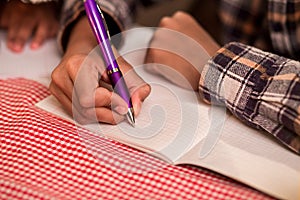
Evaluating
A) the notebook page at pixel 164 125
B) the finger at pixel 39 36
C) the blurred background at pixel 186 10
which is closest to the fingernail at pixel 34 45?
the finger at pixel 39 36

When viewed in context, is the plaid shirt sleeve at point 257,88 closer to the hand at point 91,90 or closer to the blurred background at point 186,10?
the hand at point 91,90

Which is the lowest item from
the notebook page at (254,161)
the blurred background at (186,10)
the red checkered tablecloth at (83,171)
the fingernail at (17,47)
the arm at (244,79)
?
the blurred background at (186,10)

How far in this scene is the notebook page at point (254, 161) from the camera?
467 mm

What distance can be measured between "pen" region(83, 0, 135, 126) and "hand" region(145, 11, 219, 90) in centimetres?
11

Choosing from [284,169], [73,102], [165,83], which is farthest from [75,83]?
[284,169]

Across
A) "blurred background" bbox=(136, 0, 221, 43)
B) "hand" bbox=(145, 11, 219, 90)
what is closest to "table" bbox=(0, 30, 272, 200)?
"hand" bbox=(145, 11, 219, 90)

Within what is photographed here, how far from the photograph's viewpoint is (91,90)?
0.55 meters

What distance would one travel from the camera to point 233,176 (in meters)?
0.47

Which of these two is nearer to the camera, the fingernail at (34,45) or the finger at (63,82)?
the finger at (63,82)

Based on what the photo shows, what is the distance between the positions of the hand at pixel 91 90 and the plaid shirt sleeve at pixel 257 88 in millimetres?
85

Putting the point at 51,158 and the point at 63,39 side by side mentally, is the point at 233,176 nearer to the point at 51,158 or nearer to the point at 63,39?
the point at 51,158

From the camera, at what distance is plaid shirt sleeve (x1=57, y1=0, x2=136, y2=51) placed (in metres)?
0.73

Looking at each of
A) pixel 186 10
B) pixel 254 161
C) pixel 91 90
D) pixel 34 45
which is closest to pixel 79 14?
pixel 34 45

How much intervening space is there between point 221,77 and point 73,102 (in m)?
0.18
